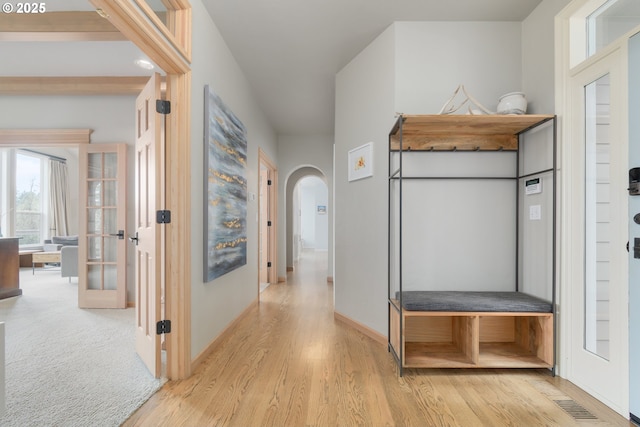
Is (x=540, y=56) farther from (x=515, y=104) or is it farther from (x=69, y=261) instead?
(x=69, y=261)

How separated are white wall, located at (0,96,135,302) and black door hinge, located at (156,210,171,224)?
7.41ft

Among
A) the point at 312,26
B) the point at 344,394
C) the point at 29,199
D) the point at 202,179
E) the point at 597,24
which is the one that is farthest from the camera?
the point at 29,199

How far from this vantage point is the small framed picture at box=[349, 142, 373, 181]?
2.83 metres

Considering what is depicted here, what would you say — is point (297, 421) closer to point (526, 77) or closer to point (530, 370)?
point (530, 370)

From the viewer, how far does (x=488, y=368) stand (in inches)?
84.7

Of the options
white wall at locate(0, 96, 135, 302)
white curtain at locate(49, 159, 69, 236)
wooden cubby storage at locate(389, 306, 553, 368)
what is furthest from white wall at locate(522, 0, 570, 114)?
white curtain at locate(49, 159, 69, 236)

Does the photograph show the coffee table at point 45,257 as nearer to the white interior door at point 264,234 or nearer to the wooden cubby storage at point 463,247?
the white interior door at point 264,234

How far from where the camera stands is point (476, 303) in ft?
6.76

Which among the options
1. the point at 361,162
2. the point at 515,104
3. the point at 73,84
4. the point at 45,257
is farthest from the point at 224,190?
the point at 45,257

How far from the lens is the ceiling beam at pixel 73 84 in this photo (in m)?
3.63

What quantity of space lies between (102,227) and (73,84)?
67.5 inches

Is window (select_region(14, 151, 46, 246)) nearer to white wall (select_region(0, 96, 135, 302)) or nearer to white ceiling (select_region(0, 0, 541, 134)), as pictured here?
white wall (select_region(0, 96, 135, 302))

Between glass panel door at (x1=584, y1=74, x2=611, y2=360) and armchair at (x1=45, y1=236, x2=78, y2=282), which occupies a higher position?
glass panel door at (x1=584, y1=74, x2=611, y2=360)

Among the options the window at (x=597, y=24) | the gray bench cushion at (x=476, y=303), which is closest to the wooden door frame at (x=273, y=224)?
the gray bench cushion at (x=476, y=303)
